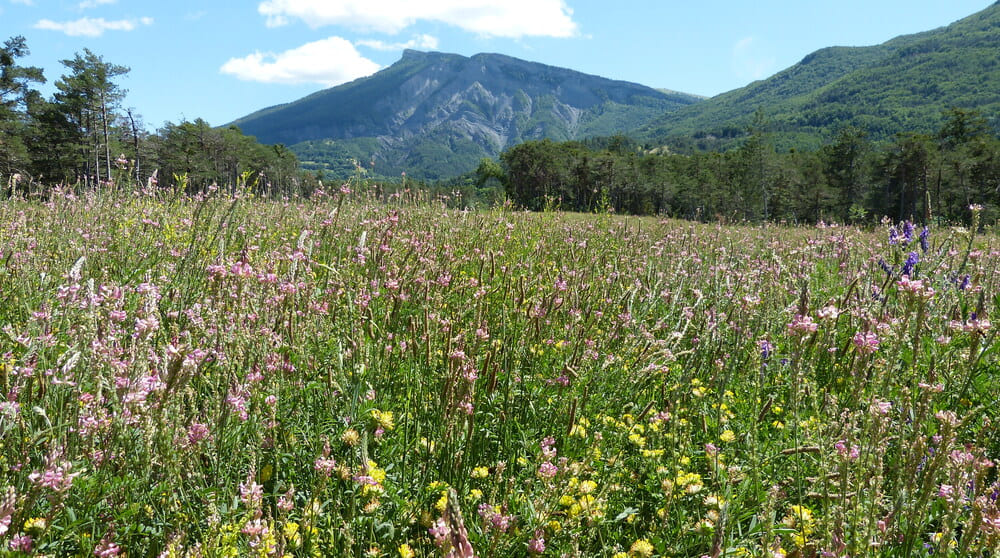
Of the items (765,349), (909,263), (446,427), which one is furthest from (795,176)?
(446,427)

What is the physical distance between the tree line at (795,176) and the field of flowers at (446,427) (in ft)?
146

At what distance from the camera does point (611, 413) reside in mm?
2850

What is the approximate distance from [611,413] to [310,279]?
1936mm

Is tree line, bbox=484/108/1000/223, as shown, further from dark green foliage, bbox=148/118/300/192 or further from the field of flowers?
the field of flowers

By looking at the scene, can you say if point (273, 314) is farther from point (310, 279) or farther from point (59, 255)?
point (59, 255)

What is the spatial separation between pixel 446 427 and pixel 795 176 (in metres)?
82.6

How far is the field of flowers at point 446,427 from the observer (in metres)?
1.48

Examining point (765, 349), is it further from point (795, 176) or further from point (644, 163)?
point (644, 163)

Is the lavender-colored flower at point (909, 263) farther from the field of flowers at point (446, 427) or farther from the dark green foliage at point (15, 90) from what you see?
the dark green foliage at point (15, 90)

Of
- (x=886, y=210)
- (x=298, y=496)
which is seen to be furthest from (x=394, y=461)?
(x=886, y=210)

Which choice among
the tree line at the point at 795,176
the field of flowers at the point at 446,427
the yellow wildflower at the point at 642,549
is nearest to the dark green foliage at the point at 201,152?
the tree line at the point at 795,176

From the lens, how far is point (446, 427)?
2.20 m

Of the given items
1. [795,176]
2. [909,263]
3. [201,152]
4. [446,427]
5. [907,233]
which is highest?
[201,152]

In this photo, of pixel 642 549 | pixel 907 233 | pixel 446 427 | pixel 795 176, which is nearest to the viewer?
pixel 642 549
